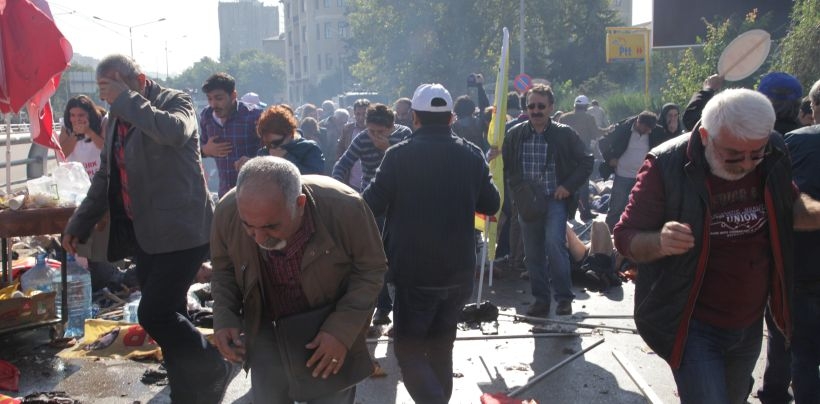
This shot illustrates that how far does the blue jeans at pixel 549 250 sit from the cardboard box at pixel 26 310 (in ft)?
12.8

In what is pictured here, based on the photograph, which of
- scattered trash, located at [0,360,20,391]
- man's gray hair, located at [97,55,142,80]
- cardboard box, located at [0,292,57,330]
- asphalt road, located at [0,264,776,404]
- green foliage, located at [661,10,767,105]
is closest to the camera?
man's gray hair, located at [97,55,142,80]

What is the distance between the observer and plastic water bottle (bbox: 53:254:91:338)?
7176 millimetres

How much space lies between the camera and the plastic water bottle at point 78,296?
7176 mm

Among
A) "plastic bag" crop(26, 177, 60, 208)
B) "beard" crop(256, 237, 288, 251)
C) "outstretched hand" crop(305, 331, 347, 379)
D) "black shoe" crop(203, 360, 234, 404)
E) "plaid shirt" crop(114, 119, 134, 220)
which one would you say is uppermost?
"plaid shirt" crop(114, 119, 134, 220)

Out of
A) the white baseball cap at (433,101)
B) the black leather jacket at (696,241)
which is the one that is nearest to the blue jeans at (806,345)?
the black leather jacket at (696,241)

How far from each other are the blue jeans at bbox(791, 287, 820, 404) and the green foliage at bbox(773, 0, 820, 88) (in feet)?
43.4

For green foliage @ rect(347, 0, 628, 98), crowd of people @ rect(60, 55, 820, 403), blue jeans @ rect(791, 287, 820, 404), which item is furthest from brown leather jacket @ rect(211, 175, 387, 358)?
green foliage @ rect(347, 0, 628, 98)

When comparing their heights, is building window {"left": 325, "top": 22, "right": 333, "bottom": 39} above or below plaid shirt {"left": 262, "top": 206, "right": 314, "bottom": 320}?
above

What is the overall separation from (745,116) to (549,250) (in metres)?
4.28

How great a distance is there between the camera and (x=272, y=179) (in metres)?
3.05

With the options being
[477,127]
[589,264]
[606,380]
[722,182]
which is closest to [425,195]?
[722,182]

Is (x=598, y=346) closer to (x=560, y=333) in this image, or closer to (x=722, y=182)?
(x=560, y=333)

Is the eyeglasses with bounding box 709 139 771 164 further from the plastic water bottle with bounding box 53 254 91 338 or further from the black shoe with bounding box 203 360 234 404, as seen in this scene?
the plastic water bottle with bounding box 53 254 91 338

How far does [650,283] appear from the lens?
3.51 meters
